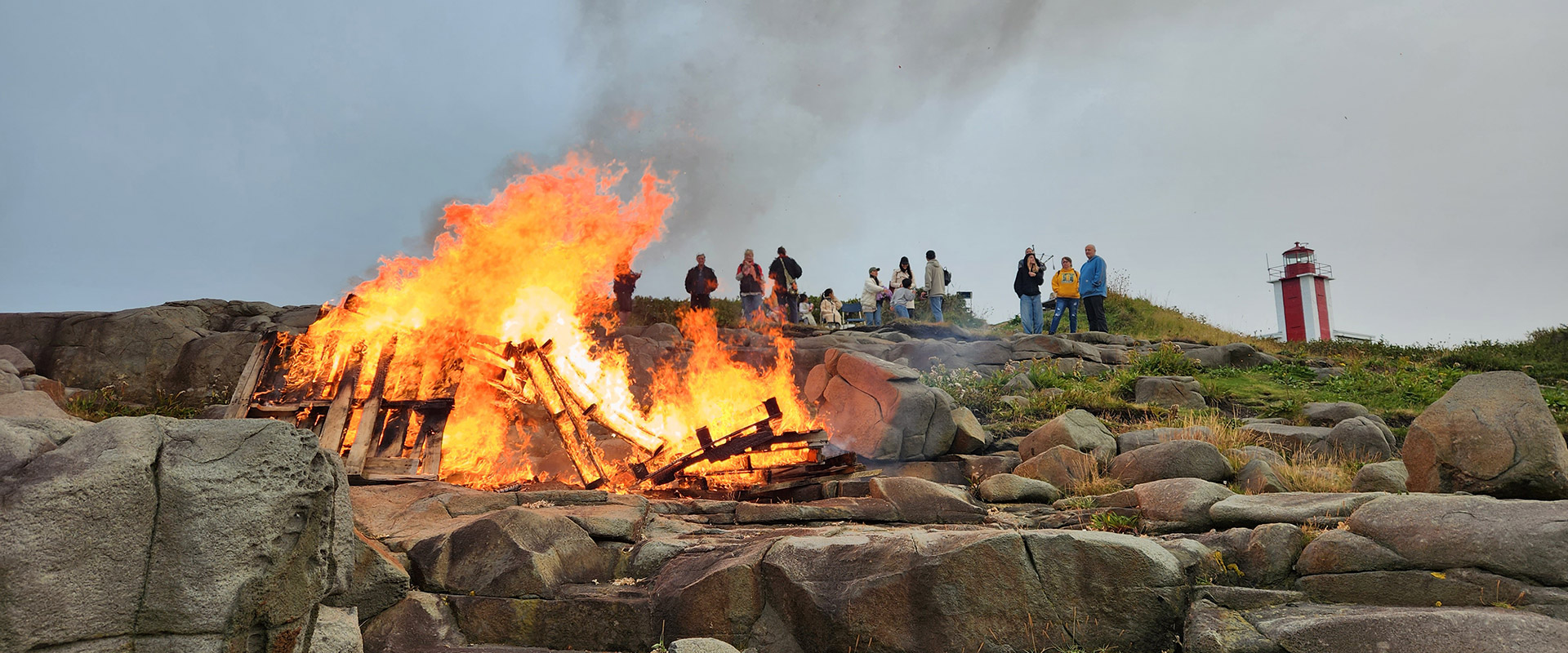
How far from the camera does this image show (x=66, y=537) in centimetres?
354

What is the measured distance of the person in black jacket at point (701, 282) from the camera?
19.6 m

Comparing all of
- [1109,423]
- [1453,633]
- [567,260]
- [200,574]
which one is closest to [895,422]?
[1109,423]

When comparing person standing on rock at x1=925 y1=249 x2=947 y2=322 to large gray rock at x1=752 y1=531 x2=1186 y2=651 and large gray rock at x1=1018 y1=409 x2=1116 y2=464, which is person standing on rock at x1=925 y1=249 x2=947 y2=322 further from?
large gray rock at x1=752 y1=531 x2=1186 y2=651

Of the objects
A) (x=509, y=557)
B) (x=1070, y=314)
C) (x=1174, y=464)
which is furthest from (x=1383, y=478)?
(x=1070, y=314)

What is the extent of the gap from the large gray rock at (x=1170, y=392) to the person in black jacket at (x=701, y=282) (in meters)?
9.42

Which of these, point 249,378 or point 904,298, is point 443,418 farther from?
point 904,298

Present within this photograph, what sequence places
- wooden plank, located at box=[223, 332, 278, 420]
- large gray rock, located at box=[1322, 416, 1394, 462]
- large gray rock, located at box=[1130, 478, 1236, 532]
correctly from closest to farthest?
large gray rock, located at box=[1130, 478, 1236, 532]
wooden plank, located at box=[223, 332, 278, 420]
large gray rock, located at box=[1322, 416, 1394, 462]

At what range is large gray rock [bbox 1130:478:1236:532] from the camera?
7078 mm

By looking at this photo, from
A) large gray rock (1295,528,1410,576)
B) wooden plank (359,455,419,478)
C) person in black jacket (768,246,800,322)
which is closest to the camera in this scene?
large gray rock (1295,528,1410,576)

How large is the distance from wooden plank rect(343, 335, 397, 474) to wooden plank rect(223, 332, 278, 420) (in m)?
1.28

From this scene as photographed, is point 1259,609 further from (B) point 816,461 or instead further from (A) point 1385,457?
(A) point 1385,457

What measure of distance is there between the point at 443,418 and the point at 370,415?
0.77 metres

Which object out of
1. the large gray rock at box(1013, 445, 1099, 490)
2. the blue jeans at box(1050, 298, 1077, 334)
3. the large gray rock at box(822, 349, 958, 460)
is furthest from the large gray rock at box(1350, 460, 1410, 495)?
the blue jeans at box(1050, 298, 1077, 334)

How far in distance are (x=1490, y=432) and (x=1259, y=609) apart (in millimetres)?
2975
